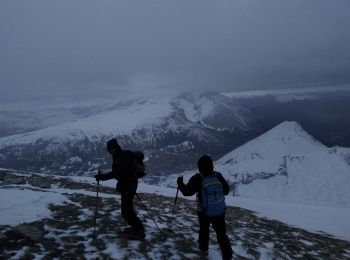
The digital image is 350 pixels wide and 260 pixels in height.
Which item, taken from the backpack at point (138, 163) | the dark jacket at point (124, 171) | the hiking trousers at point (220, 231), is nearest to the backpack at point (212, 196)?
the hiking trousers at point (220, 231)

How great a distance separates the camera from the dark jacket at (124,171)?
14367mm

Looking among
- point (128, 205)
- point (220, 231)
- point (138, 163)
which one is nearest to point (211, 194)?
point (220, 231)

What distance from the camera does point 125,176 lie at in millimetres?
14492

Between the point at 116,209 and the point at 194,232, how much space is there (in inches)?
192

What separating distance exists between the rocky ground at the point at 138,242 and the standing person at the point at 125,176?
935 mm

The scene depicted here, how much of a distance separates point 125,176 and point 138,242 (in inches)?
103

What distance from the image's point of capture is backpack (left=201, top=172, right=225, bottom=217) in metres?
13.2

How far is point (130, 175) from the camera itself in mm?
14516

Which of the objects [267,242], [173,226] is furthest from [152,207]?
[267,242]

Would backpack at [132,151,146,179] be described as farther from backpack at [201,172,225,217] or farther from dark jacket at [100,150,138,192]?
backpack at [201,172,225,217]

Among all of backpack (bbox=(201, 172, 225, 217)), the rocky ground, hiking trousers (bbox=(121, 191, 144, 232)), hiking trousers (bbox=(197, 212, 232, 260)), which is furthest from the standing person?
backpack (bbox=(201, 172, 225, 217))

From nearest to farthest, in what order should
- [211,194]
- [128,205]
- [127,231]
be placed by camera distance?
[211,194], [128,205], [127,231]

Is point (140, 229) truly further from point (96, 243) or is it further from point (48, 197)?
point (48, 197)

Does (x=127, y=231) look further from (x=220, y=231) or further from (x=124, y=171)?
(x=220, y=231)
